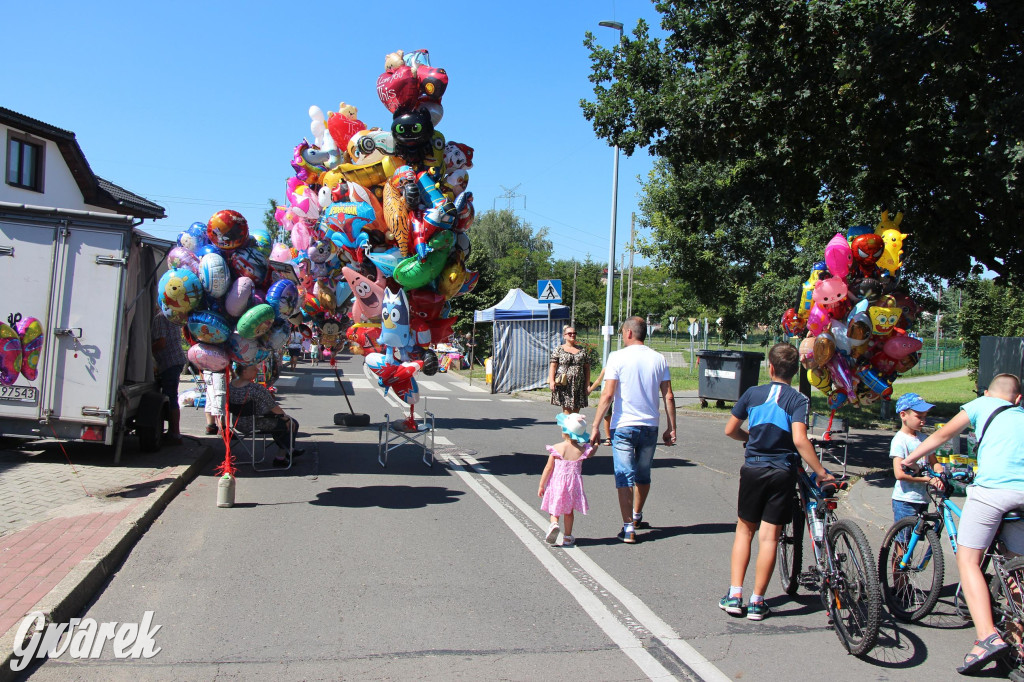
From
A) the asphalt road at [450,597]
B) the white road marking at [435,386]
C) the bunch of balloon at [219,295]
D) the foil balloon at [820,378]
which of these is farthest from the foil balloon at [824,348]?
the white road marking at [435,386]

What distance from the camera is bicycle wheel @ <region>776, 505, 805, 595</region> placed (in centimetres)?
517

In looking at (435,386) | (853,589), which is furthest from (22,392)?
(435,386)

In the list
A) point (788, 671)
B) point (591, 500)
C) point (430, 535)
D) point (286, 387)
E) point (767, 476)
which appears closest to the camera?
point (788, 671)

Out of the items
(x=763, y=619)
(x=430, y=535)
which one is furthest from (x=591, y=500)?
(x=763, y=619)

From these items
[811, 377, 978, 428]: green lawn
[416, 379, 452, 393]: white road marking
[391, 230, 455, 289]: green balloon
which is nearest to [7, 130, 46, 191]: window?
[416, 379, 452, 393]: white road marking

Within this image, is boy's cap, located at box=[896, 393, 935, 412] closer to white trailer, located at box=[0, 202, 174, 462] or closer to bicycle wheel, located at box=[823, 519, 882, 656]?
bicycle wheel, located at box=[823, 519, 882, 656]

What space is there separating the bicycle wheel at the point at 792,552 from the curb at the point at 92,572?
4663mm

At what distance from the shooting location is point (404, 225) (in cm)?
945

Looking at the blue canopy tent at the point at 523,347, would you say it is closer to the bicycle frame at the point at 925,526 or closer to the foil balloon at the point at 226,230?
the foil balloon at the point at 226,230

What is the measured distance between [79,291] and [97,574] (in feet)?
14.6

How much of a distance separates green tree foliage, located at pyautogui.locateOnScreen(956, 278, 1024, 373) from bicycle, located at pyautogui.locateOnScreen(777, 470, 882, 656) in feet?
74.8

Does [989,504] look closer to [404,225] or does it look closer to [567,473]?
[567,473]

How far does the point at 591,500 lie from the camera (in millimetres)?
8406

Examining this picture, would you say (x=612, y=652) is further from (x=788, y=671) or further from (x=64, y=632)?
(x=64, y=632)
